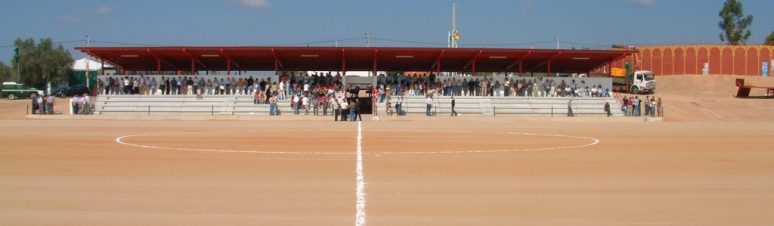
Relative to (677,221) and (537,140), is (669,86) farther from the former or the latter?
(677,221)

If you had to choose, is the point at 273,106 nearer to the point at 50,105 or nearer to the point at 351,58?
the point at 351,58

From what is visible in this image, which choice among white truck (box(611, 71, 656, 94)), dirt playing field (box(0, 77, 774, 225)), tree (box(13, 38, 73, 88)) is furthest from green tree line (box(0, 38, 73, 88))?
dirt playing field (box(0, 77, 774, 225))

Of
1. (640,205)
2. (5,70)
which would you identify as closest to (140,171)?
(640,205)

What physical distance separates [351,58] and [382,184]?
46132 mm

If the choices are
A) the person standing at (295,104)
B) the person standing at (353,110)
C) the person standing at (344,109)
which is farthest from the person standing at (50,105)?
the person standing at (353,110)

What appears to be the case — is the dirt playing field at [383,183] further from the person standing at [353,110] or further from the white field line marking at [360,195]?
the person standing at [353,110]

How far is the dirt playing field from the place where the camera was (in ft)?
33.9

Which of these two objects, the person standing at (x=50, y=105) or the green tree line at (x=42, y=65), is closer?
the person standing at (x=50, y=105)

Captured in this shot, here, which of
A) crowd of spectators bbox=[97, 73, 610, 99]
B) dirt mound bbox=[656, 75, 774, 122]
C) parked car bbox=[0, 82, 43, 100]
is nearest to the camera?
crowd of spectators bbox=[97, 73, 610, 99]

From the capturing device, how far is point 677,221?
32.7 ft

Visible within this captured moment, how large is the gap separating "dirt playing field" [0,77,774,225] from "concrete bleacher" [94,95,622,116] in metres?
25.5

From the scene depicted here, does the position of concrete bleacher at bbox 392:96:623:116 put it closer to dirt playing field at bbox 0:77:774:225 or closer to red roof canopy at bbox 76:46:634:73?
red roof canopy at bbox 76:46:634:73

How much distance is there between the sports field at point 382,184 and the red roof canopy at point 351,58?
32881 millimetres

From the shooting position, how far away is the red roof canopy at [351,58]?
55.7 metres
